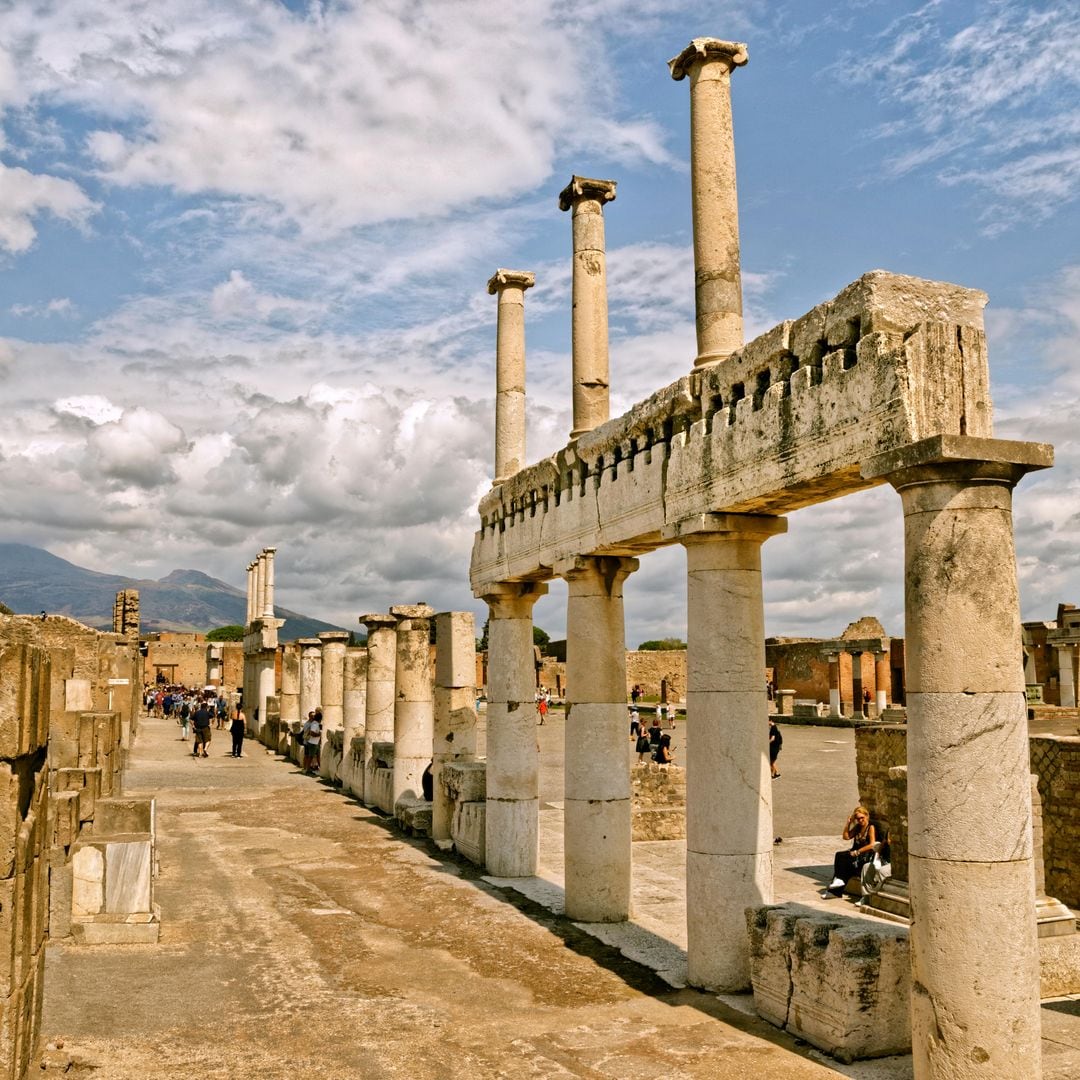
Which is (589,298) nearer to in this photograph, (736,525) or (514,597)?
(514,597)

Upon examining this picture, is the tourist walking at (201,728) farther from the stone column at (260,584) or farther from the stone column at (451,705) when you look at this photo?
the stone column at (451,705)

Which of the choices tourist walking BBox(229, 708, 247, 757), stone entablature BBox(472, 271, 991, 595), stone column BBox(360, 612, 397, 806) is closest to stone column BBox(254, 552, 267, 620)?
tourist walking BBox(229, 708, 247, 757)

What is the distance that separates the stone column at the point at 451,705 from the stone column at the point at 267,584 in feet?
82.5

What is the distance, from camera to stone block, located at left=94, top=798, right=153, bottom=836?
35.6 ft

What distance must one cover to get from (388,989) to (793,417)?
17.0 ft

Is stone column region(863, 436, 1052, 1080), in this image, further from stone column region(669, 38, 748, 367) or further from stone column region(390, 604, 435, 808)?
stone column region(390, 604, 435, 808)

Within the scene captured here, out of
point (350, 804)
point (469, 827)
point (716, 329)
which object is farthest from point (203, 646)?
point (716, 329)

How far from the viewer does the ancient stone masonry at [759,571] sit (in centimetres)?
600

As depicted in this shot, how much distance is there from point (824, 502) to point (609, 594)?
3.31 m

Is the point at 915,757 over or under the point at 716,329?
under

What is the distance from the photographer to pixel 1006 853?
5.95 meters

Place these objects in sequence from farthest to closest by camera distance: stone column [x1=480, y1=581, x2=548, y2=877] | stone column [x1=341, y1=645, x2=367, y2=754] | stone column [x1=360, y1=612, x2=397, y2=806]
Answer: stone column [x1=341, y1=645, x2=367, y2=754]
stone column [x1=360, y1=612, x2=397, y2=806]
stone column [x1=480, y1=581, x2=548, y2=877]

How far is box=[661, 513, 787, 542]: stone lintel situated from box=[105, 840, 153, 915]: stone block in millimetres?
5692

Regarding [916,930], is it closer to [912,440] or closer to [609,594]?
[912,440]
